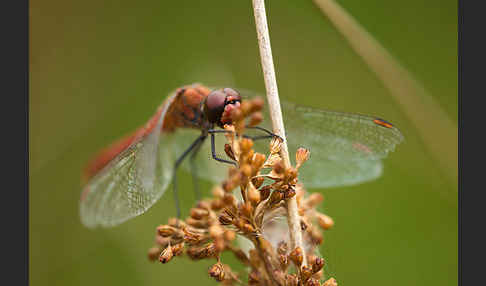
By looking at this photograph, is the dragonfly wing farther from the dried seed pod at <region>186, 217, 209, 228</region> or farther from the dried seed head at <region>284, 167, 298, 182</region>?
the dried seed pod at <region>186, 217, 209, 228</region>

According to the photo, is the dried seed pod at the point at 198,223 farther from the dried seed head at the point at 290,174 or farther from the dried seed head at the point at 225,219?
the dried seed head at the point at 290,174

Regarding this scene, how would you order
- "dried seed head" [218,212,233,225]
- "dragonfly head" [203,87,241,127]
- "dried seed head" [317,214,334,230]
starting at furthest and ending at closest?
"dragonfly head" [203,87,241,127]
"dried seed head" [317,214,334,230]
"dried seed head" [218,212,233,225]

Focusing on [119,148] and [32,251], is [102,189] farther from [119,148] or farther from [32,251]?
[32,251]

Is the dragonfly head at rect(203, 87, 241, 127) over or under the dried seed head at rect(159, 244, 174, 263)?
over

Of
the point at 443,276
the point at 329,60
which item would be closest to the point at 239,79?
the point at 329,60

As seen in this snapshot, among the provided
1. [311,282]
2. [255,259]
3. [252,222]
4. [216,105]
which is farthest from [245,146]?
[216,105]

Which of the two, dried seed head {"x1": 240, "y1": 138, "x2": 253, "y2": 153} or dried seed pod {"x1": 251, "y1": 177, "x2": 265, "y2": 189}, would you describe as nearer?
dried seed head {"x1": 240, "y1": 138, "x2": 253, "y2": 153}

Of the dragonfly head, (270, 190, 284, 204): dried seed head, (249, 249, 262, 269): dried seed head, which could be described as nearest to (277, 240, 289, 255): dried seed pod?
(249, 249, 262, 269): dried seed head
